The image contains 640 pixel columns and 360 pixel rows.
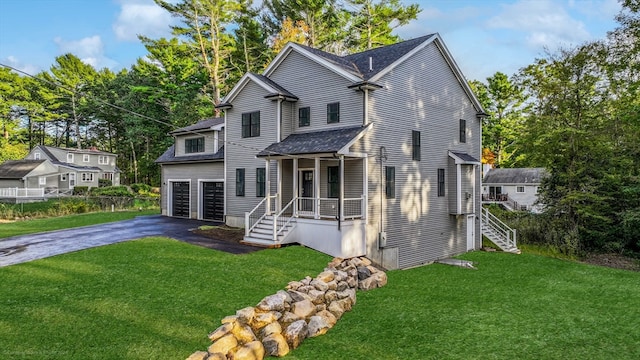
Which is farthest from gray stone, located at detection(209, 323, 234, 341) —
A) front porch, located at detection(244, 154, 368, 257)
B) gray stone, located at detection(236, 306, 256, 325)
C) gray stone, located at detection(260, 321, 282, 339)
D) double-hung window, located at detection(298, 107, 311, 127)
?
double-hung window, located at detection(298, 107, 311, 127)

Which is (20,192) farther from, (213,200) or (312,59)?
(312,59)

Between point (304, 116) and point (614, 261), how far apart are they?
55.5 feet

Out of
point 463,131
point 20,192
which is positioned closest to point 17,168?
point 20,192

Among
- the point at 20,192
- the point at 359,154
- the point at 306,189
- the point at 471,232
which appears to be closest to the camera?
the point at 359,154

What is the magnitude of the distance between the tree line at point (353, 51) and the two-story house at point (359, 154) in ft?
14.3

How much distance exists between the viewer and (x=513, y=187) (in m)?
40.3

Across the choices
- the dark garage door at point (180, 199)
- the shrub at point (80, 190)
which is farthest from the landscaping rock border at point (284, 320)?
the shrub at point (80, 190)

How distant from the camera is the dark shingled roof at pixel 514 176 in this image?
3934cm

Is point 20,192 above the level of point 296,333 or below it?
above

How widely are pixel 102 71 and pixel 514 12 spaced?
60669 millimetres

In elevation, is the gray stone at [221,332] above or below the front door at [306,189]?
below

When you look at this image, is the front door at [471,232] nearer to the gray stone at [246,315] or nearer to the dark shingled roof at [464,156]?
the dark shingled roof at [464,156]

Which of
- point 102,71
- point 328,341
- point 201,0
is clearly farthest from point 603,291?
point 102,71

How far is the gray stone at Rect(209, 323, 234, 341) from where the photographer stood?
691 cm
